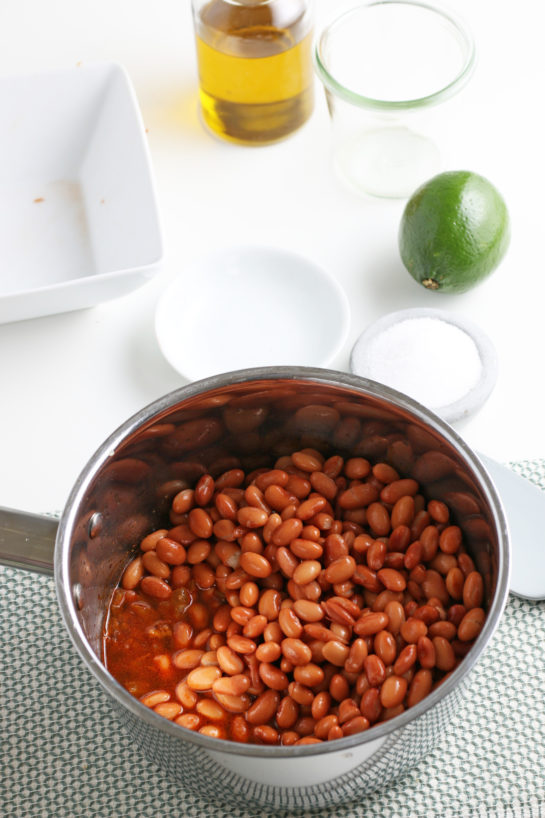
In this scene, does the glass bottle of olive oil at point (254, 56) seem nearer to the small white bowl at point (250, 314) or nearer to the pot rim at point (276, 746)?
the small white bowl at point (250, 314)

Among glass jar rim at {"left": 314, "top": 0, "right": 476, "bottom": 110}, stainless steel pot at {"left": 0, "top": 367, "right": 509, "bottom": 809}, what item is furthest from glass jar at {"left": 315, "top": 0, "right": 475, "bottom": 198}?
stainless steel pot at {"left": 0, "top": 367, "right": 509, "bottom": 809}

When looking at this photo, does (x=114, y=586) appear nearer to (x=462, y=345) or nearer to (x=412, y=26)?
(x=462, y=345)

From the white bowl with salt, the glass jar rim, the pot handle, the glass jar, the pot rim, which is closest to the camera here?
the pot rim

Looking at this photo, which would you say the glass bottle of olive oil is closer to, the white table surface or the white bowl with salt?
the white table surface

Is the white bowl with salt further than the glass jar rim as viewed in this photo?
No

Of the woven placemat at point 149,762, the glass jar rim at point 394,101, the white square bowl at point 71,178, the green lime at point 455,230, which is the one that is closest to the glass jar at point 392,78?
the glass jar rim at point 394,101

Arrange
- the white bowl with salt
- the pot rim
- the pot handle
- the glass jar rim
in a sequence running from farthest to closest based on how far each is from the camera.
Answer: the glass jar rim → the white bowl with salt → the pot handle → the pot rim

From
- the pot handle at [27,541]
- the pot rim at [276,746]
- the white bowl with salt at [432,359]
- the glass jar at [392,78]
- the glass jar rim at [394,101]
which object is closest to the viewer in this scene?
the pot rim at [276,746]
